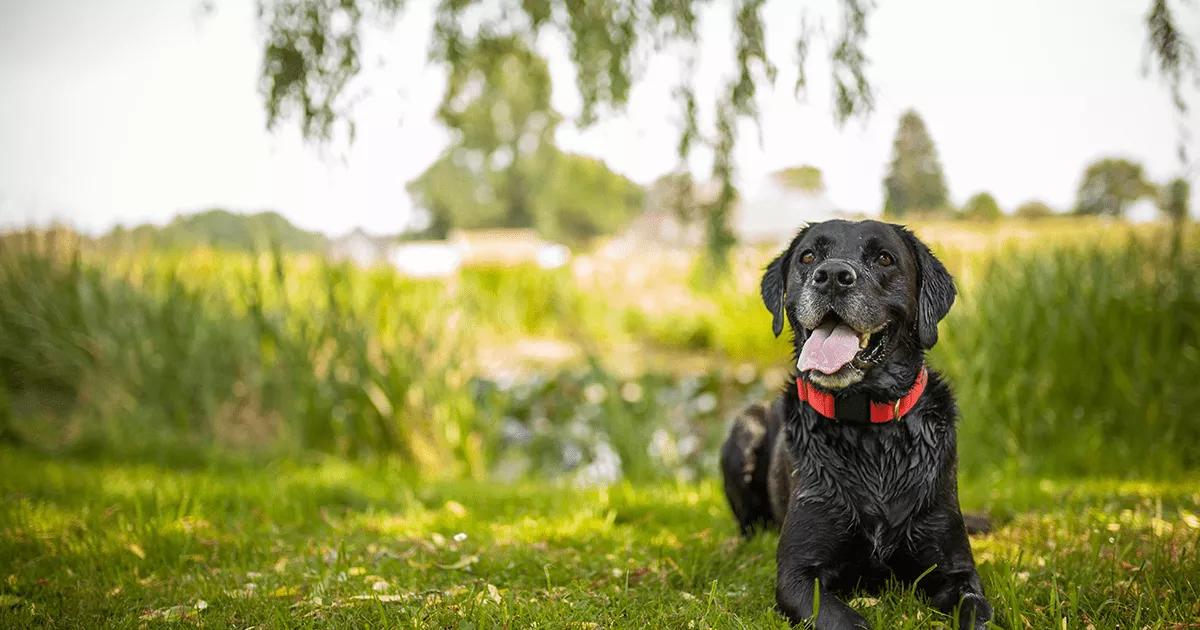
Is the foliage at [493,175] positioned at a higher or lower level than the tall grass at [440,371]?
higher

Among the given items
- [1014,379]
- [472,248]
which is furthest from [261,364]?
[472,248]

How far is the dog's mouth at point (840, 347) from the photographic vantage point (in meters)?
2.72

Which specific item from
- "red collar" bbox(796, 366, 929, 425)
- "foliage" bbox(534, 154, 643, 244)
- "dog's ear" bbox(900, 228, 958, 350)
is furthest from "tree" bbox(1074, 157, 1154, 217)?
"foliage" bbox(534, 154, 643, 244)

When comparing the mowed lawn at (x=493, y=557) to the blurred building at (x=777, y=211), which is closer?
the mowed lawn at (x=493, y=557)

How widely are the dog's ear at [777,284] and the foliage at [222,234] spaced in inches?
175

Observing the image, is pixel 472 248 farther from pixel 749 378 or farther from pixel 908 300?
pixel 908 300

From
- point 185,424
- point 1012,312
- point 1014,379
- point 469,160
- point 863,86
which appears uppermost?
point 469,160

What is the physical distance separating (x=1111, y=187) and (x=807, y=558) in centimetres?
598

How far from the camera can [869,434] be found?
2.86 meters

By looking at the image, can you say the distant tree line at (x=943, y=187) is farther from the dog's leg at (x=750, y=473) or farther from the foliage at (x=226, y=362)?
the foliage at (x=226, y=362)

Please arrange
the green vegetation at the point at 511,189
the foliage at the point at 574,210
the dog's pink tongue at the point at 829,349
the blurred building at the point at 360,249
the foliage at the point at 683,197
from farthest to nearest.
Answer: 1. the green vegetation at the point at 511,189
2. the foliage at the point at 574,210
3. the blurred building at the point at 360,249
4. the foliage at the point at 683,197
5. the dog's pink tongue at the point at 829,349

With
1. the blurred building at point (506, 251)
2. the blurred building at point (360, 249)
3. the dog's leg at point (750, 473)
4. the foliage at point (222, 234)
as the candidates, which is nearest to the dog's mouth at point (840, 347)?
the dog's leg at point (750, 473)

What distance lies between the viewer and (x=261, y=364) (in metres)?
6.73

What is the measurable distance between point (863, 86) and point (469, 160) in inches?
1239
